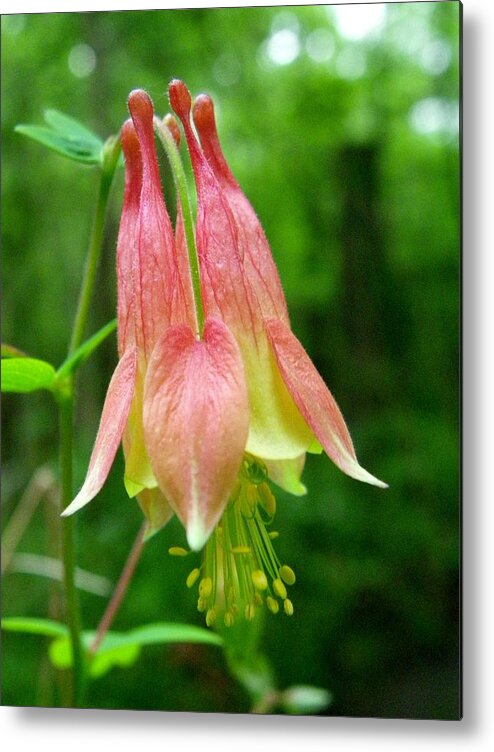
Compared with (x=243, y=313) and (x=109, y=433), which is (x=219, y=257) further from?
(x=109, y=433)

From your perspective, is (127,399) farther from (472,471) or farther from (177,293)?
(472,471)

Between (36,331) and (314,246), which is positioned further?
(314,246)

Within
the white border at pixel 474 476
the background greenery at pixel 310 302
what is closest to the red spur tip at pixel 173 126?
the white border at pixel 474 476

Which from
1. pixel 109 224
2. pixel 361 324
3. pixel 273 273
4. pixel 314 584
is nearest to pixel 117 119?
pixel 109 224

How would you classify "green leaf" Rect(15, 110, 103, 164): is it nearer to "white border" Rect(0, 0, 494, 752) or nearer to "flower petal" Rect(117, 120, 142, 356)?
"flower petal" Rect(117, 120, 142, 356)

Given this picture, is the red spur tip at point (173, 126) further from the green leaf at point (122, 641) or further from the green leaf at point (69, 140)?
the green leaf at point (122, 641)
